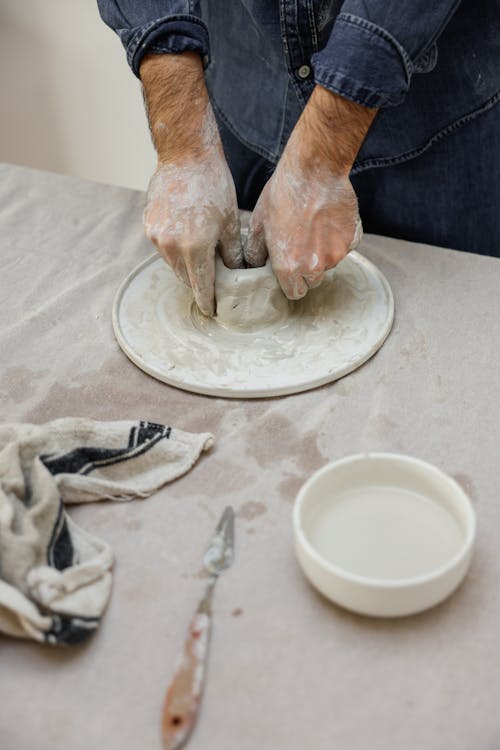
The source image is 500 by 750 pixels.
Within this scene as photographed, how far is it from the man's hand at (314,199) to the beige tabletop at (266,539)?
17cm

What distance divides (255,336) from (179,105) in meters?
0.38

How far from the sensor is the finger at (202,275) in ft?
3.82

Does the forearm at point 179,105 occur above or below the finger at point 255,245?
above

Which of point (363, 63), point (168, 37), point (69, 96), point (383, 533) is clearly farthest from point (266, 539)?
point (69, 96)

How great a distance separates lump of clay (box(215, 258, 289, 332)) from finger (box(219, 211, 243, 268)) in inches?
1.1

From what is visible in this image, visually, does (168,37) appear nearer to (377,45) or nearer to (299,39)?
(299,39)

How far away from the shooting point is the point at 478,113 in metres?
1.33

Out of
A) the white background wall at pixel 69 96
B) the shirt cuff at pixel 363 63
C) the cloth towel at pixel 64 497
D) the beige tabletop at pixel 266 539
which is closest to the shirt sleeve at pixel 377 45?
the shirt cuff at pixel 363 63

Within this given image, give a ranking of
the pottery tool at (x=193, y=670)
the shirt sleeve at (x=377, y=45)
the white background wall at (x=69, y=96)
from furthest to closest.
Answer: the white background wall at (x=69, y=96) → the shirt sleeve at (x=377, y=45) → the pottery tool at (x=193, y=670)

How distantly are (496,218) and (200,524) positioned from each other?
90 centimetres

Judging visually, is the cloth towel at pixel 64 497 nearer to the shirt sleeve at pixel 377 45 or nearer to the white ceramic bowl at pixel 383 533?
the white ceramic bowl at pixel 383 533

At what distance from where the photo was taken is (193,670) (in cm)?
74

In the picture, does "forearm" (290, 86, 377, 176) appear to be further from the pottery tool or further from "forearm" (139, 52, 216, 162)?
the pottery tool

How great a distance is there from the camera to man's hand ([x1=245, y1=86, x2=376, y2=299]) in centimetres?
113
